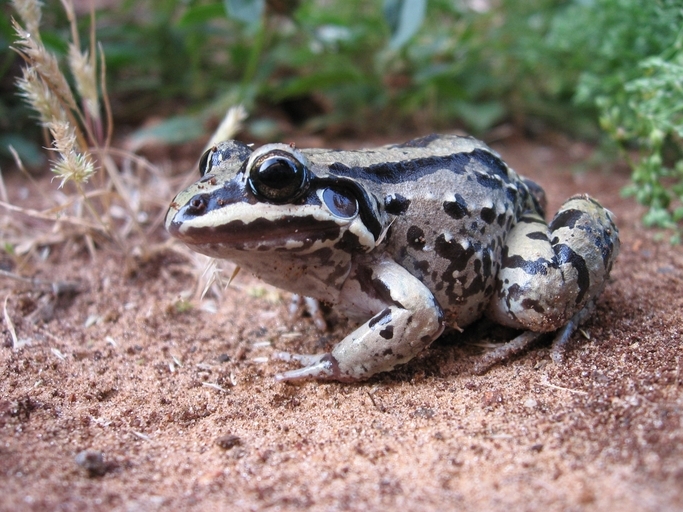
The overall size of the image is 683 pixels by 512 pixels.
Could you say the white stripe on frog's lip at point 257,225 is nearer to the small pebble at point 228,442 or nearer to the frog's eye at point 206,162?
the frog's eye at point 206,162

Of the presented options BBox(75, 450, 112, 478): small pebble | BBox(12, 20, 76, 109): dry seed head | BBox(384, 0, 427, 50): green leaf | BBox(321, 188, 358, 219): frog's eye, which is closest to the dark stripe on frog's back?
BBox(321, 188, 358, 219): frog's eye

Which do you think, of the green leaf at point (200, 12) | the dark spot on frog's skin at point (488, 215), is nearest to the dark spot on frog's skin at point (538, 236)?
the dark spot on frog's skin at point (488, 215)

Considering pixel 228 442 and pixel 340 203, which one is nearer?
pixel 228 442

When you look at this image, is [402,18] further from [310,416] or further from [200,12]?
[310,416]

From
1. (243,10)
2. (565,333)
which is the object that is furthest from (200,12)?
(565,333)

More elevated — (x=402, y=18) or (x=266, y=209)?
(x=402, y=18)

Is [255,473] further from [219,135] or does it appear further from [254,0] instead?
[254,0]

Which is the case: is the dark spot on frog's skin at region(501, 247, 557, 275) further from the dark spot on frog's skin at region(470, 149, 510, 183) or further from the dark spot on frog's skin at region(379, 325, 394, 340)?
the dark spot on frog's skin at region(379, 325, 394, 340)
